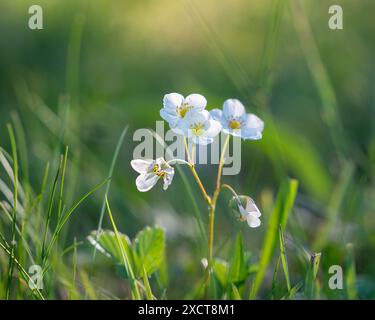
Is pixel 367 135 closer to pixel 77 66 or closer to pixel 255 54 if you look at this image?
pixel 255 54

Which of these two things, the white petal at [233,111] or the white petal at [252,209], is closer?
the white petal at [252,209]

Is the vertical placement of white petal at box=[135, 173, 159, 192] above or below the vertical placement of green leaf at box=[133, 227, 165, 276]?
above

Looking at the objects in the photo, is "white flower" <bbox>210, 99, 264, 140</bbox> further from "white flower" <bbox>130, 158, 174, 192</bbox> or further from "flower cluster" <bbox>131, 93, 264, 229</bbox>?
"white flower" <bbox>130, 158, 174, 192</bbox>

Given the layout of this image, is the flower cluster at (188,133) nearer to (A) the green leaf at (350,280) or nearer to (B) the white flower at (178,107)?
(B) the white flower at (178,107)

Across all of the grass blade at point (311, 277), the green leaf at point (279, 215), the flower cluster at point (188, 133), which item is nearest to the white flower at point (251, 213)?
the flower cluster at point (188, 133)

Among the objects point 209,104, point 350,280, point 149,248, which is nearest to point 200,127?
point 149,248

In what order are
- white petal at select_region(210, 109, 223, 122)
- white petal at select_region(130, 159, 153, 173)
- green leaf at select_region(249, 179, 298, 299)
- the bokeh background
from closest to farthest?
white petal at select_region(130, 159, 153, 173) → white petal at select_region(210, 109, 223, 122) → green leaf at select_region(249, 179, 298, 299) → the bokeh background

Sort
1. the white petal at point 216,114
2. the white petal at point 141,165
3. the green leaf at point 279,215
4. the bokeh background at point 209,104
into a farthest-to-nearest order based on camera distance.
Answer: the bokeh background at point 209,104 < the green leaf at point 279,215 < the white petal at point 216,114 < the white petal at point 141,165

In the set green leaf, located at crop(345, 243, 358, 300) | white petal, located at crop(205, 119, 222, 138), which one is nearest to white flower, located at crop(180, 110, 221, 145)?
white petal, located at crop(205, 119, 222, 138)
